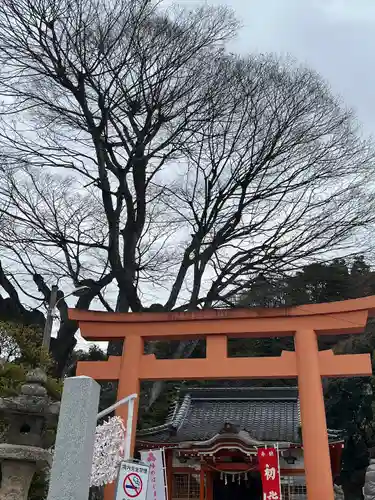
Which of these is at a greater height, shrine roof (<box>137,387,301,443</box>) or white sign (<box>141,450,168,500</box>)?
shrine roof (<box>137,387,301,443</box>)

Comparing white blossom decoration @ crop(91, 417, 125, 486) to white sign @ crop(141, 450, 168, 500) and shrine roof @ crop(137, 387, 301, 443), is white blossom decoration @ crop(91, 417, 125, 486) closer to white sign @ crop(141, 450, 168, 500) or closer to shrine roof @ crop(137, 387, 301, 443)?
white sign @ crop(141, 450, 168, 500)

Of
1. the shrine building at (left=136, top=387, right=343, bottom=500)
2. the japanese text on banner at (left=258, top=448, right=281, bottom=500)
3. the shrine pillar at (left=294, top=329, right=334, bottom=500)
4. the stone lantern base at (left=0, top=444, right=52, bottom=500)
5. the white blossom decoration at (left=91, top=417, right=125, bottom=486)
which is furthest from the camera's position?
the shrine building at (left=136, top=387, right=343, bottom=500)

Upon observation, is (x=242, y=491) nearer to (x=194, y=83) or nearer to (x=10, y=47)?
(x=194, y=83)

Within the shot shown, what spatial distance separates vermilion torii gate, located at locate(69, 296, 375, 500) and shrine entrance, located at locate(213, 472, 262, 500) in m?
7.40

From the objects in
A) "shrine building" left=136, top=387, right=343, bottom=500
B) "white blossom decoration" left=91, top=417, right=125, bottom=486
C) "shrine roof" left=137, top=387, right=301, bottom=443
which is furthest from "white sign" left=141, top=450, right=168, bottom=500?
"shrine roof" left=137, top=387, right=301, bottom=443

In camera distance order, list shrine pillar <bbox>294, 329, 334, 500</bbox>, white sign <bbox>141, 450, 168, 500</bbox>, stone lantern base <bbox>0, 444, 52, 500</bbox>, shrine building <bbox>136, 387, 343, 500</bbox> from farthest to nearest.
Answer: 1. shrine building <bbox>136, 387, 343, 500</bbox>
2. white sign <bbox>141, 450, 168, 500</bbox>
3. shrine pillar <bbox>294, 329, 334, 500</bbox>
4. stone lantern base <bbox>0, 444, 52, 500</bbox>

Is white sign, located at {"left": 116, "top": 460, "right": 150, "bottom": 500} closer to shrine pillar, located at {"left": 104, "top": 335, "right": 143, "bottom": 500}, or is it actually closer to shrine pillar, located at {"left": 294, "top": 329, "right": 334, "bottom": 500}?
shrine pillar, located at {"left": 104, "top": 335, "right": 143, "bottom": 500}

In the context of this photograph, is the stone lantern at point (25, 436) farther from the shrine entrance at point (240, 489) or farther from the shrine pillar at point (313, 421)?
the shrine entrance at point (240, 489)

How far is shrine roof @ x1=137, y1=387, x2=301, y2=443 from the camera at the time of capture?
13125 millimetres

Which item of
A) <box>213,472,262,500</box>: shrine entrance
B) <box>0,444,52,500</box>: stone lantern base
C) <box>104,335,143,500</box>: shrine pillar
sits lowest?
<box>0,444,52,500</box>: stone lantern base

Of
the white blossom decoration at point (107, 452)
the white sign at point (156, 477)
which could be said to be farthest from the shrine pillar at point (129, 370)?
the white blossom decoration at point (107, 452)

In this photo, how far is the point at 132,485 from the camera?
5273 millimetres

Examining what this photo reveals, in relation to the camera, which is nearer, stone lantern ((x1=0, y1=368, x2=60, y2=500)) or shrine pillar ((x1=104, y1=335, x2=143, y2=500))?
stone lantern ((x1=0, y1=368, x2=60, y2=500))

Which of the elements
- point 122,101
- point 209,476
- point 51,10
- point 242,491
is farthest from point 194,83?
point 242,491
